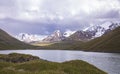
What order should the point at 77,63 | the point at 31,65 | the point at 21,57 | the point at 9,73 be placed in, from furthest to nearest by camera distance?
1. the point at 21,57
2. the point at 77,63
3. the point at 31,65
4. the point at 9,73

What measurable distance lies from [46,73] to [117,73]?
175ft

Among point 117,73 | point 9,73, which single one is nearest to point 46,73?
point 9,73

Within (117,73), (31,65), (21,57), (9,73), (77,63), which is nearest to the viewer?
(9,73)

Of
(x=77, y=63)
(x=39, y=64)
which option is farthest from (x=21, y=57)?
(x=39, y=64)

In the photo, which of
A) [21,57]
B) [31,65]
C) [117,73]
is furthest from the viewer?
[21,57]

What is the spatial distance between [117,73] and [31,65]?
155 feet

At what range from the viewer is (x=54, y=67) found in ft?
130

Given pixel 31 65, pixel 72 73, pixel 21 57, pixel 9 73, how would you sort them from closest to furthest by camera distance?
1. pixel 9 73
2. pixel 72 73
3. pixel 31 65
4. pixel 21 57

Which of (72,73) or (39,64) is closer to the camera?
(72,73)

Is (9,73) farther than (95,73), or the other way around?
(95,73)

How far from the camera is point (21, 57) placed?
10019 cm

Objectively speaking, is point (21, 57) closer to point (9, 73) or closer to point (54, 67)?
point (54, 67)

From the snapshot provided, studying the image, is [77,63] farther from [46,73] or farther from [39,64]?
[46,73]

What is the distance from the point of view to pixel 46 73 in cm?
3130
